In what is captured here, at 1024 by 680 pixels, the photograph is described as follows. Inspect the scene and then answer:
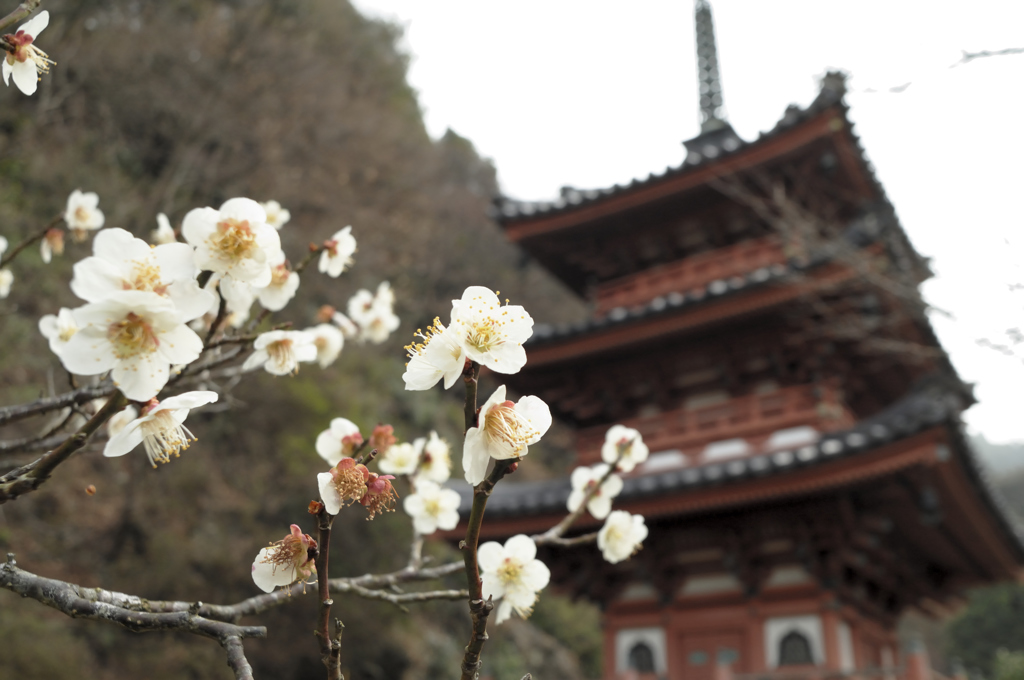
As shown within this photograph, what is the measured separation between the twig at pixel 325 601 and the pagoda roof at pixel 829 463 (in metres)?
4.16

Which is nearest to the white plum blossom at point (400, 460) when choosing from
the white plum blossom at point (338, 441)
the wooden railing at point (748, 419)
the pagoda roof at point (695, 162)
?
the white plum blossom at point (338, 441)

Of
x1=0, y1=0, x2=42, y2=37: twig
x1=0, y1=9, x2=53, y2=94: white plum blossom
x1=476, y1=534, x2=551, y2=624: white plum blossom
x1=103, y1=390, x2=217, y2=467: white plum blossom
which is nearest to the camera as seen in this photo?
x1=103, y1=390, x2=217, y2=467: white plum blossom

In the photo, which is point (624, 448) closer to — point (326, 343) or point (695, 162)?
point (326, 343)

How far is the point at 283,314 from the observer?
1318 cm

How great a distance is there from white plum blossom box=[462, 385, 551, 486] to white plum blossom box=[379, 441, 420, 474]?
1.12 m

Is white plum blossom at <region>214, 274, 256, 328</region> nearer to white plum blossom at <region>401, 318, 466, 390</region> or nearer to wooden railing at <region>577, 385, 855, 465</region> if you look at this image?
white plum blossom at <region>401, 318, 466, 390</region>

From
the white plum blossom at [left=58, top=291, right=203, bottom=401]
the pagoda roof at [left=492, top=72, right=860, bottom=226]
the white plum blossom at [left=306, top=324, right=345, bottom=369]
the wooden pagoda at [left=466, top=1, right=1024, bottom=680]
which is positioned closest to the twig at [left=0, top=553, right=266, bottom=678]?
the white plum blossom at [left=58, top=291, right=203, bottom=401]

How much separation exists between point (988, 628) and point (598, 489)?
1649 centimetres

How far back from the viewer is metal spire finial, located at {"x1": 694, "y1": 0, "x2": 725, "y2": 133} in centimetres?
862

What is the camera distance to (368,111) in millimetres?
19531

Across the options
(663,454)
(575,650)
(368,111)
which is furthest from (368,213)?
(663,454)

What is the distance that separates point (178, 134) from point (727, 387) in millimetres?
12098

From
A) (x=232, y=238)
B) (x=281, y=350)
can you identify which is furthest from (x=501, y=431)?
(x=281, y=350)

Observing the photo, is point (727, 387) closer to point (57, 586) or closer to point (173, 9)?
point (57, 586)
